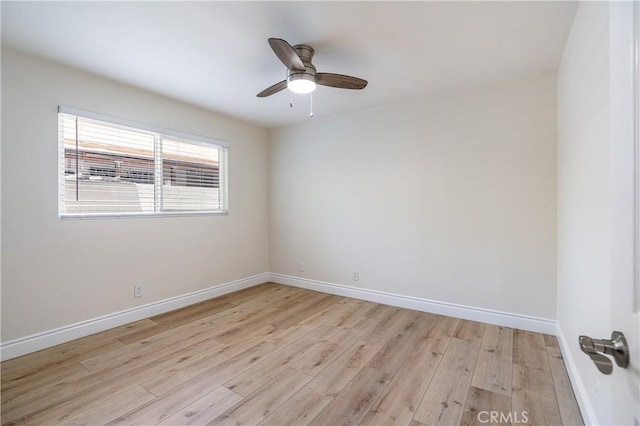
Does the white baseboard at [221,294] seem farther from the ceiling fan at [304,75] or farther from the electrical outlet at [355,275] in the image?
the ceiling fan at [304,75]

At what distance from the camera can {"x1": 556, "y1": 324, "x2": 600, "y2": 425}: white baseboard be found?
4.95ft

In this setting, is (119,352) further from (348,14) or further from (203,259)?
(348,14)

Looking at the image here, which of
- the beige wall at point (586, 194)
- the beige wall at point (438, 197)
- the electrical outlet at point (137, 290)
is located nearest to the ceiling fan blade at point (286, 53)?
the beige wall at point (586, 194)

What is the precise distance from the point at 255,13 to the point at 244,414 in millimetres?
2513

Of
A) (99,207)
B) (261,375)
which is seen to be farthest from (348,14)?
(99,207)

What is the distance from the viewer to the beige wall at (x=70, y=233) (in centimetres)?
228

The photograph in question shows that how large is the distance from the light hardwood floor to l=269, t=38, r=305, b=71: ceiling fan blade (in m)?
2.25

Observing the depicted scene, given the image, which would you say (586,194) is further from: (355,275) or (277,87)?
(355,275)

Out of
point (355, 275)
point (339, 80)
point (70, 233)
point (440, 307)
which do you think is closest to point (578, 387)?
→ point (440, 307)

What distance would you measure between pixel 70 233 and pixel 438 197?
3.67 m

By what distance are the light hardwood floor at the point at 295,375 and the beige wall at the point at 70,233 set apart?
0.36 meters

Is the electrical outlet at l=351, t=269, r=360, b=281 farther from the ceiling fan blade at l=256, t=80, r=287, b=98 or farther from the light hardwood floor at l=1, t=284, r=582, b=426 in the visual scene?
the ceiling fan blade at l=256, t=80, r=287, b=98

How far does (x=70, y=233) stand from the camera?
2566mm

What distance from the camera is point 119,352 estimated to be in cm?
239
